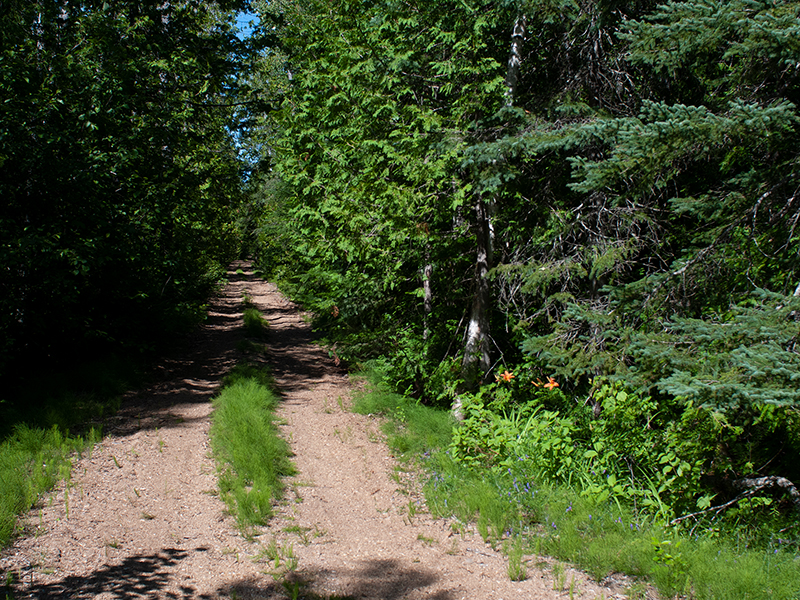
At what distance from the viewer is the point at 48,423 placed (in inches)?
259

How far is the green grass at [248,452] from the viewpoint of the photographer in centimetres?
514

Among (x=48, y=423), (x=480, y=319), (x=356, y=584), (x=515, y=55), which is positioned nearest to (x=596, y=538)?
(x=356, y=584)

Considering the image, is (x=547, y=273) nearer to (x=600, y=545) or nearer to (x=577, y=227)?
(x=577, y=227)

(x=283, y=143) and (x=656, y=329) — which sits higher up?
(x=283, y=143)

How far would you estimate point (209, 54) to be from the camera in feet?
38.9

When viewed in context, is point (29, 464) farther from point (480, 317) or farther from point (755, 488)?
point (755, 488)

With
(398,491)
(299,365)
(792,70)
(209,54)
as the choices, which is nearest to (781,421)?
(792,70)

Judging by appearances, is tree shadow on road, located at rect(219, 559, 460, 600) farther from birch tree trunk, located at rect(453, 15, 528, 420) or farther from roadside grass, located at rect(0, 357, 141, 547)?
birch tree trunk, located at rect(453, 15, 528, 420)

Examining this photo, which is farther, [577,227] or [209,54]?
[209,54]

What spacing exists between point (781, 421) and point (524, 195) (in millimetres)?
3818

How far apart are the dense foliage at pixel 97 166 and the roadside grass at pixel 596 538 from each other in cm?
555

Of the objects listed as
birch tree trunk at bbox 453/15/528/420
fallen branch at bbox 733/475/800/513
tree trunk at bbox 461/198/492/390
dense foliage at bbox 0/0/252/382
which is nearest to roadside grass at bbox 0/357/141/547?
dense foliage at bbox 0/0/252/382

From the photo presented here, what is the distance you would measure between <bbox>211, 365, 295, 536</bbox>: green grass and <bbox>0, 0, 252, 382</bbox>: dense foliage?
2699 mm

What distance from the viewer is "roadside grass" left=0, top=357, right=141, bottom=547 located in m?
4.85
